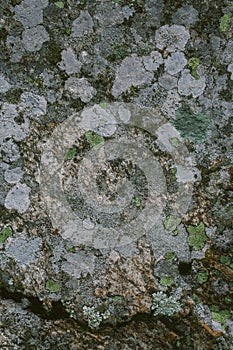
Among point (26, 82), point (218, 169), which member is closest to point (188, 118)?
point (218, 169)

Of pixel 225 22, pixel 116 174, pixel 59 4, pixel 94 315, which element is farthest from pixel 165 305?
pixel 59 4

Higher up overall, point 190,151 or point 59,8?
point 59,8

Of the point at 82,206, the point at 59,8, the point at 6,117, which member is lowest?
the point at 82,206

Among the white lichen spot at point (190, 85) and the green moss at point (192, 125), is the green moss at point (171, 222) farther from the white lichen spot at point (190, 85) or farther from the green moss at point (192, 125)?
the white lichen spot at point (190, 85)

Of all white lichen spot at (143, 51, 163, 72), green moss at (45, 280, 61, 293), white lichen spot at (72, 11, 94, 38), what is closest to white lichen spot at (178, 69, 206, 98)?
white lichen spot at (143, 51, 163, 72)

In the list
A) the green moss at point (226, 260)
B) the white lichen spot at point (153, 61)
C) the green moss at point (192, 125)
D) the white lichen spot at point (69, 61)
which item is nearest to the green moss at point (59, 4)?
the white lichen spot at point (69, 61)

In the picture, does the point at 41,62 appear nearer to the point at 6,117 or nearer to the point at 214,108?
the point at 6,117
